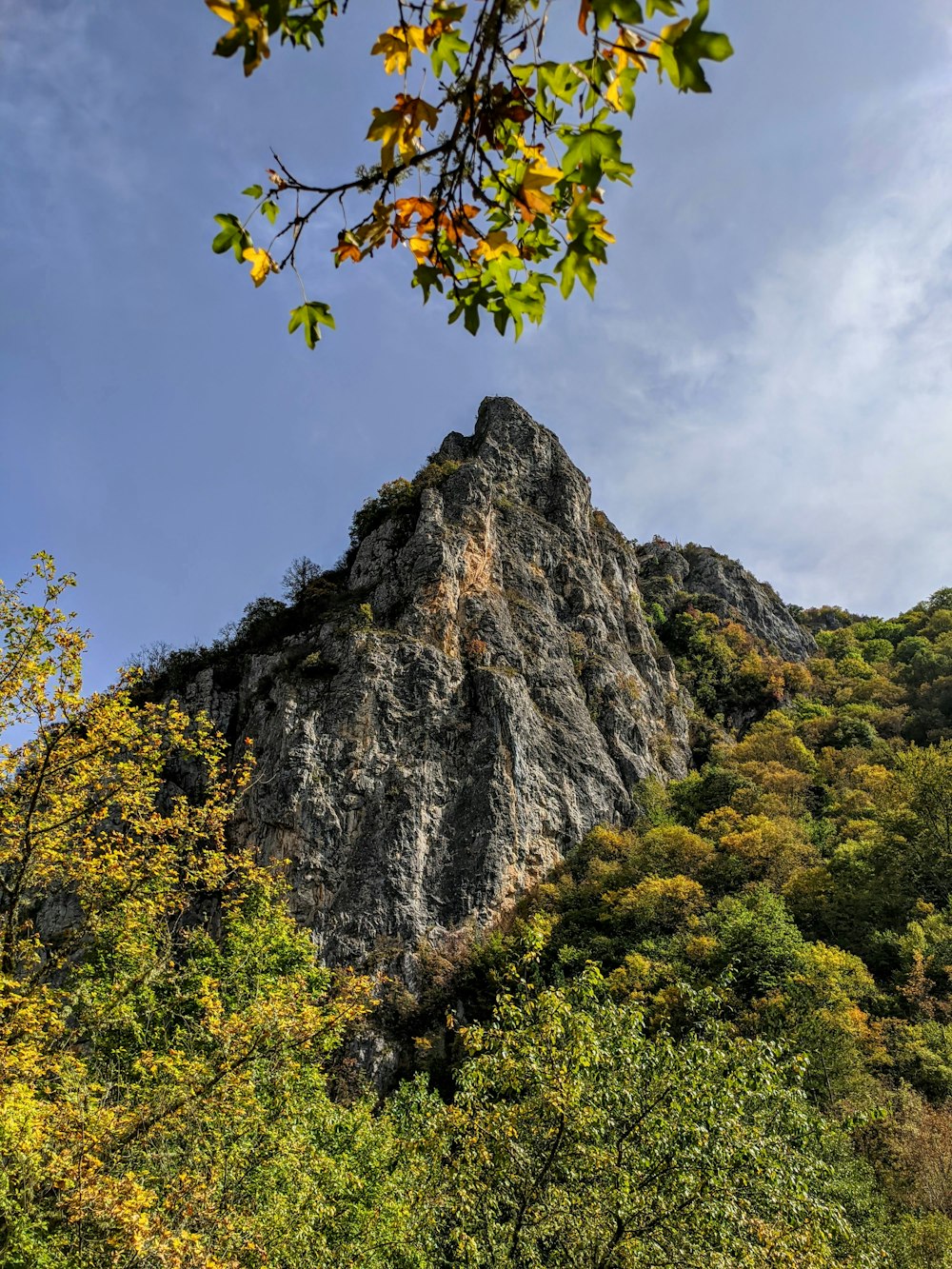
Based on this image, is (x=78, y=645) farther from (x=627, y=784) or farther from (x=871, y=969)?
(x=627, y=784)

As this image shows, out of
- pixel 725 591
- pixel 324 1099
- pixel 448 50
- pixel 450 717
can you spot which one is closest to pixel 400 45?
pixel 448 50

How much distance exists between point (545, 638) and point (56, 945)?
3200 centimetres

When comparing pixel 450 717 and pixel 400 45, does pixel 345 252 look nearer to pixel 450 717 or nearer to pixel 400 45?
pixel 400 45

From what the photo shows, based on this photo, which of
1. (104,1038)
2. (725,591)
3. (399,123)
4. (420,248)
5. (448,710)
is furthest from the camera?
(725,591)

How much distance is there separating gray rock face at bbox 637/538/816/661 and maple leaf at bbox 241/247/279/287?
60.3m

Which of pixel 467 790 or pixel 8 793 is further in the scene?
pixel 467 790

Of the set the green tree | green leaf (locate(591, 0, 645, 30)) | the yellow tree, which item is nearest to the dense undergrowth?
the green tree

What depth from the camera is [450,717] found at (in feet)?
105

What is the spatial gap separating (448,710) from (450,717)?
0.33 metres

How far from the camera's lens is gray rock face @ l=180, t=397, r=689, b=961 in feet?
90.0

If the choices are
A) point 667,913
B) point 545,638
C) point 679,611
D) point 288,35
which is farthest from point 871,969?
point 679,611

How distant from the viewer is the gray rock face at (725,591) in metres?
62.3

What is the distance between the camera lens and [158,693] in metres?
37.3

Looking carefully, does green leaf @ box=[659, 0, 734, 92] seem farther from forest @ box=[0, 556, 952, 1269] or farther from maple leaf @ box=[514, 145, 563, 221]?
forest @ box=[0, 556, 952, 1269]
